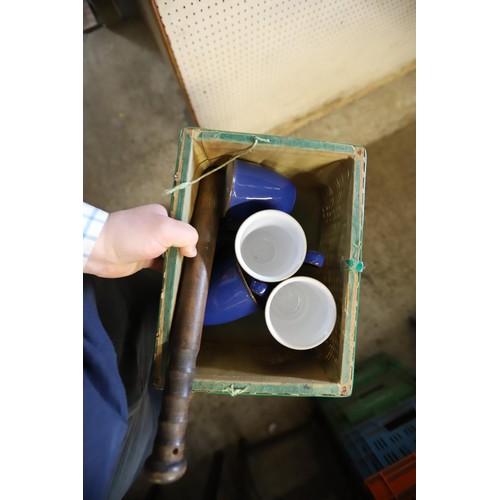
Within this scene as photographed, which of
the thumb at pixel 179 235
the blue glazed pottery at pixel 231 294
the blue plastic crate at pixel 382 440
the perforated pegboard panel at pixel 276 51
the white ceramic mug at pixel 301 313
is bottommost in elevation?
the blue plastic crate at pixel 382 440

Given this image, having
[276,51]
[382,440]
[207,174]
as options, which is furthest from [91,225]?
[382,440]

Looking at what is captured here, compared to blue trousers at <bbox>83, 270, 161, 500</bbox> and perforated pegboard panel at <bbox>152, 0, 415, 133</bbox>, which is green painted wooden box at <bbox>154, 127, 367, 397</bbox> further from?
perforated pegboard panel at <bbox>152, 0, 415, 133</bbox>

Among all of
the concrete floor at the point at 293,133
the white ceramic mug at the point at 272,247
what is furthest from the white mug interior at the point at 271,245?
the concrete floor at the point at 293,133

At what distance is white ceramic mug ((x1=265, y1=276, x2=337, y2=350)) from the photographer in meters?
0.84

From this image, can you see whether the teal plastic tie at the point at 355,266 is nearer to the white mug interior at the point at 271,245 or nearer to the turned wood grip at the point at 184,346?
the white mug interior at the point at 271,245

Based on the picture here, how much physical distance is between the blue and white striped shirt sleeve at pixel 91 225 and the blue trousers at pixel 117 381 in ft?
0.21

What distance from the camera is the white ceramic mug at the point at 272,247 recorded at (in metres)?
0.85

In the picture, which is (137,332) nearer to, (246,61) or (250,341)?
(250,341)

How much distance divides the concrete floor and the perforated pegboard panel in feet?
0.67

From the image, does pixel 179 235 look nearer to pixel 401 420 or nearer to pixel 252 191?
pixel 252 191

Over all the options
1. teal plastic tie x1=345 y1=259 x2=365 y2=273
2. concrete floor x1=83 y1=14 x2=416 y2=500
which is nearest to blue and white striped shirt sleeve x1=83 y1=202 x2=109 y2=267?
teal plastic tie x1=345 y1=259 x2=365 y2=273

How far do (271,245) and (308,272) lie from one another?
0.13m

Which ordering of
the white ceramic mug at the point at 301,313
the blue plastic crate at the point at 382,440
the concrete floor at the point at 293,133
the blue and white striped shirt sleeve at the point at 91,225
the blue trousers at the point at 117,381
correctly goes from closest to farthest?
the blue trousers at the point at 117,381 < the blue and white striped shirt sleeve at the point at 91,225 < the white ceramic mug at the point at 301,313 < the blue plastic crate at the point at 382,440 < the concrete floor at the point at 293,133
